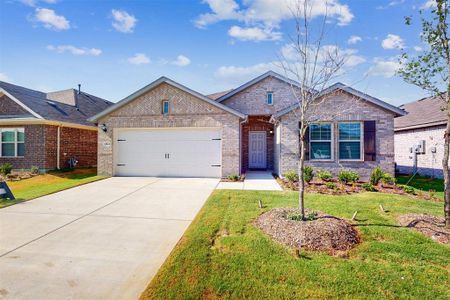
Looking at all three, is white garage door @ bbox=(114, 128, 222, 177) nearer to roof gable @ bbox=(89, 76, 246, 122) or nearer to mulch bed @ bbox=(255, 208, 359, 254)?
roof gable @ bbox=(89, 76, 246, 122)

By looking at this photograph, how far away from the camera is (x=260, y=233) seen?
4.62 meters

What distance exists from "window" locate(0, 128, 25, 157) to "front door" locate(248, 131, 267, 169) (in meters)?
13.0

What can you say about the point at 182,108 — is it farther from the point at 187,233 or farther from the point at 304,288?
the point at 304,288

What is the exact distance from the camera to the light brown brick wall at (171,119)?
11.3m

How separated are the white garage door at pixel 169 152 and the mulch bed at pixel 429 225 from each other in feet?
25.0

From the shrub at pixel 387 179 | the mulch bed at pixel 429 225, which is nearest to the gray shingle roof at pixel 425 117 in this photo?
the shrub at pixel 387 179

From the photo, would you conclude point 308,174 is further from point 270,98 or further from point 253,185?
point 270,98

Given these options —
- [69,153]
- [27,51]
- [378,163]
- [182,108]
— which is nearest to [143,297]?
[182,108]

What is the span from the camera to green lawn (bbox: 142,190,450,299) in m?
2.96

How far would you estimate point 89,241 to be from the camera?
4.48 m

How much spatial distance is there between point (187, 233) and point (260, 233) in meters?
1.48

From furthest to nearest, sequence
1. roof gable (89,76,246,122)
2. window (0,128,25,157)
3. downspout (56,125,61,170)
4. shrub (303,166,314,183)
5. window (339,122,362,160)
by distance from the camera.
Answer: downspout (56,125,61,170), window (0,128,25,157), roof gable (89,76,246,122), window (339,122,362,160), shrub (303,166,314,183)

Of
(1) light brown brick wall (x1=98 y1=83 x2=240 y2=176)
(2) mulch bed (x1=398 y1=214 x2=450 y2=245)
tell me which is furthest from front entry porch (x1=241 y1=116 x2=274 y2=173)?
(2) mulch bed (x1=398 y1=214 x2=450 y2=245)

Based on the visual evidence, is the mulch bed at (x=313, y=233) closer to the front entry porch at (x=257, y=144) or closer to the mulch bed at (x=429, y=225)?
the mulch bed at (x=429, y=225)
